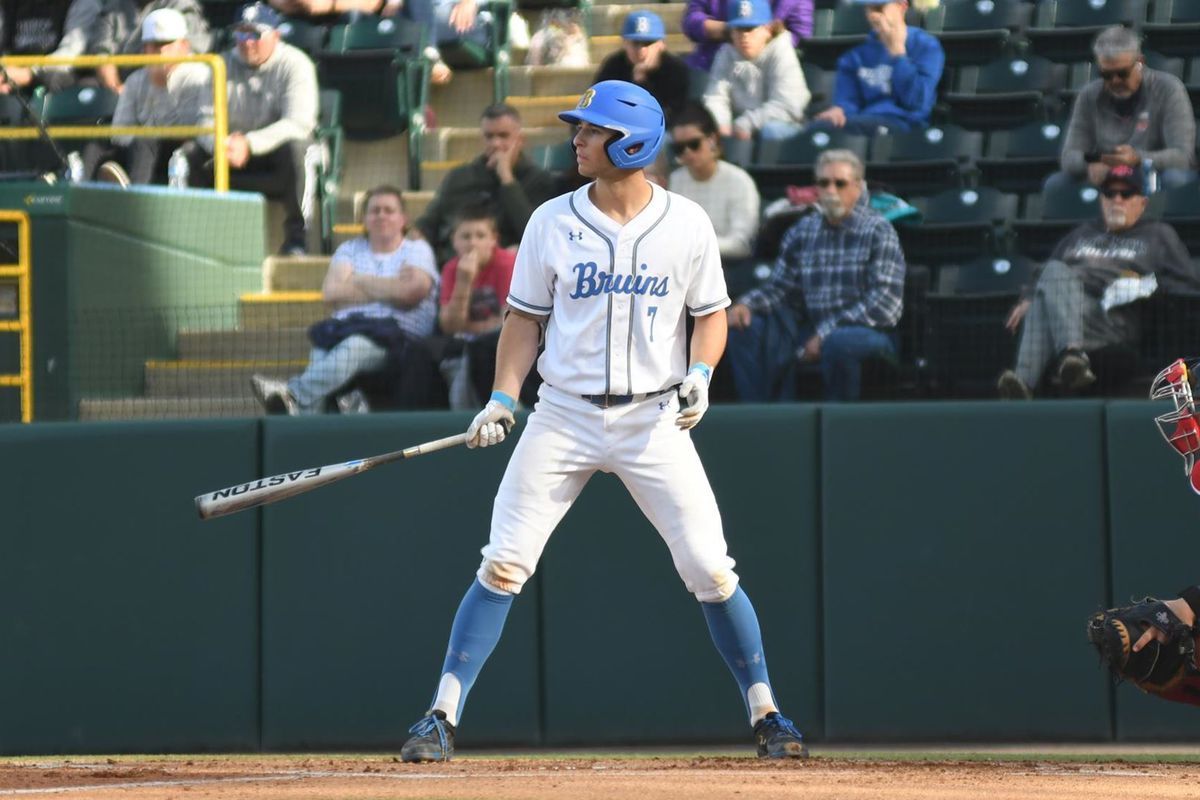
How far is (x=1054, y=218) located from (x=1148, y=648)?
3.98 meters

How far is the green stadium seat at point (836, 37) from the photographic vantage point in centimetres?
1062

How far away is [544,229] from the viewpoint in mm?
5344

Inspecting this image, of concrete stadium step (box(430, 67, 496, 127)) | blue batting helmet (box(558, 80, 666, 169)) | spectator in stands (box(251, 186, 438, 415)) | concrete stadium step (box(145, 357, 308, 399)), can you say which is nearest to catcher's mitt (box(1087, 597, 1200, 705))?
blue batting helmet (box(558, 80, 666, 169))

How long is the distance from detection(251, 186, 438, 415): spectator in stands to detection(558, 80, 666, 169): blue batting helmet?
2447 millimetres

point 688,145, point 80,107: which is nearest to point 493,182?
point 688,145

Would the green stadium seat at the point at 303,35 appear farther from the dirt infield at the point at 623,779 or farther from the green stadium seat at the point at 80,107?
the dirt infield at the point at 623,779

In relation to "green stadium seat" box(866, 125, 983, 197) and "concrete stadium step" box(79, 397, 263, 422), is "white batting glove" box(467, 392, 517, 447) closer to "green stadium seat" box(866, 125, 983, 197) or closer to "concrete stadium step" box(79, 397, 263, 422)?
"concrete stadium step" box(79, 397, 263, 422)

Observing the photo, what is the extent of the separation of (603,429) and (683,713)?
2.15 m

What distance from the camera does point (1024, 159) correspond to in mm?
9398

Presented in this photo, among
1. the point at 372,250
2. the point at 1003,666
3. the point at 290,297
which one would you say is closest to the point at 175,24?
the point at 290,297

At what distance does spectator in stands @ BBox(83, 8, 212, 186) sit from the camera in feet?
33.0

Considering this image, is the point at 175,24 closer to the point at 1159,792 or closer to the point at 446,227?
the point at 446,227

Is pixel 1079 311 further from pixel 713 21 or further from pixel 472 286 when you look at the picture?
pixel 713 21

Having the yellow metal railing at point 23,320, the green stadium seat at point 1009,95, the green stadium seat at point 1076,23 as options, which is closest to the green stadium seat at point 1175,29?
the green stadium seat at point 1076,23
